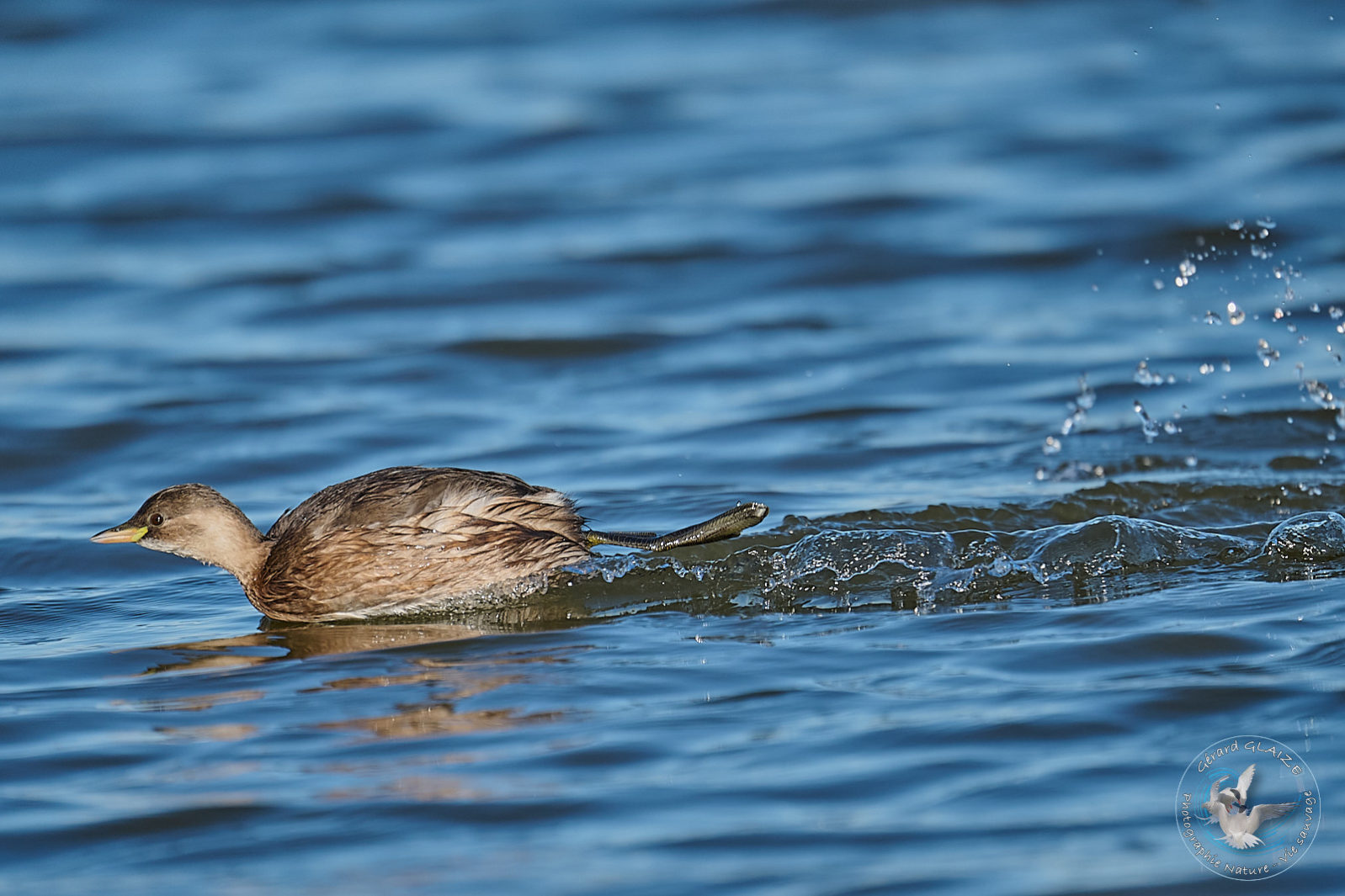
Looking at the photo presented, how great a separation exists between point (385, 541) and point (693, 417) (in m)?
3.40

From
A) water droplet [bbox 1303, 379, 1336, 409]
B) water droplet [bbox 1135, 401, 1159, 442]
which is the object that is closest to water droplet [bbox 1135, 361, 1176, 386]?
water droplet [bbox 1135, 401, 1159, 442]

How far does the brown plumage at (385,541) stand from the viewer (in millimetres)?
6602

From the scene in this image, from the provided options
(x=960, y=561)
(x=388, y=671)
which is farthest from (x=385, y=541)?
(x=960, y=561)

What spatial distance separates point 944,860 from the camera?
165 inches

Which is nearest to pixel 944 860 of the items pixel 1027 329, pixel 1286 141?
pixel 1027 329

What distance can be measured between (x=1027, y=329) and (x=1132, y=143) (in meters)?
4.94

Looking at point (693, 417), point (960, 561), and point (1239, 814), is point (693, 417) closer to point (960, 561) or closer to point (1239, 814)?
point (960, 561)

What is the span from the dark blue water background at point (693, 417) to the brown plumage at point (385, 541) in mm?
151

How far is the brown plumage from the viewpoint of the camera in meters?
6.60

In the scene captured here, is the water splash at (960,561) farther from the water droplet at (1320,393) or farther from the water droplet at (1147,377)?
the water droplet at (1147,377)

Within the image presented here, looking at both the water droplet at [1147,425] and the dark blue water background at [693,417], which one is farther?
the water droplet at [1147,425]

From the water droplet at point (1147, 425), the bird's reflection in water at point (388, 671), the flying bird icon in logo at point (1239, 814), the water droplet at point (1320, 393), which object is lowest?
the flying bird icon in logo at point (1239, 814)

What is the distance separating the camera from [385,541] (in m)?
6.61

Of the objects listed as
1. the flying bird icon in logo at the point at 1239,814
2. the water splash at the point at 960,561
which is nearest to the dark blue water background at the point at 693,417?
the water splash at the point at 960,561
